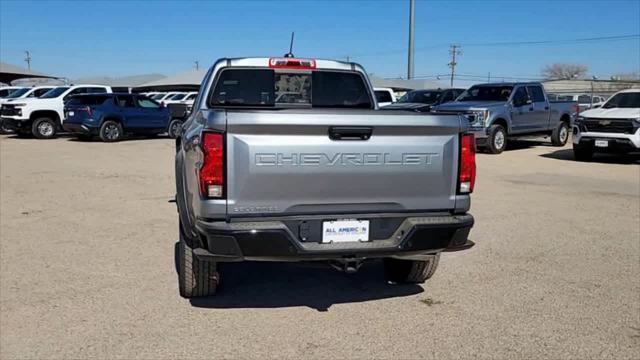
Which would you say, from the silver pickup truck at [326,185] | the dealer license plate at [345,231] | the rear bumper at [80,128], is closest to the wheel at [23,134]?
the rear bumper at [80,128]

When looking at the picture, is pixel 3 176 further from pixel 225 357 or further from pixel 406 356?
pixel 406 356

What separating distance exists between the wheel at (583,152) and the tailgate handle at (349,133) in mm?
12278

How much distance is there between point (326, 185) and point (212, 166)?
74cm

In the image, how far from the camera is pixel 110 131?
1948 centimetres

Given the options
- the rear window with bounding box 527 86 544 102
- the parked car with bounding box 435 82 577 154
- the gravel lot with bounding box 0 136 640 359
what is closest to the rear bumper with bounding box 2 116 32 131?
the gravel lot with bounding box 0 136 640 359

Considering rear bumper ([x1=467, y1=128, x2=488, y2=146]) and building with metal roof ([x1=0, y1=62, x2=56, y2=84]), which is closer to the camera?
rear bumper ([x1=467, y1=128, x2=488, y2=146])

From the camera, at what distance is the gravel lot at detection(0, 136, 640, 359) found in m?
3.80

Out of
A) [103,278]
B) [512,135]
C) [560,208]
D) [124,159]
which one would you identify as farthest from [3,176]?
[512,135]

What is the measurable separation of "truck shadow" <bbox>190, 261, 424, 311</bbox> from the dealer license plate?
1.14ft

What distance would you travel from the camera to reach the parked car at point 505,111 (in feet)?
51.0

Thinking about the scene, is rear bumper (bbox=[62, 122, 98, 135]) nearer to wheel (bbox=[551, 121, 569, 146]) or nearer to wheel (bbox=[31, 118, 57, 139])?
wheel (bbox=[31, 118, 57, 139])

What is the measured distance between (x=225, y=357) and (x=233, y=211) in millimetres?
928

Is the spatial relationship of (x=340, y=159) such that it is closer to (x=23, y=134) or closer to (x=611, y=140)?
(x=611, y=140)

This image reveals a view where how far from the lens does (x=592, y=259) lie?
229 inches
